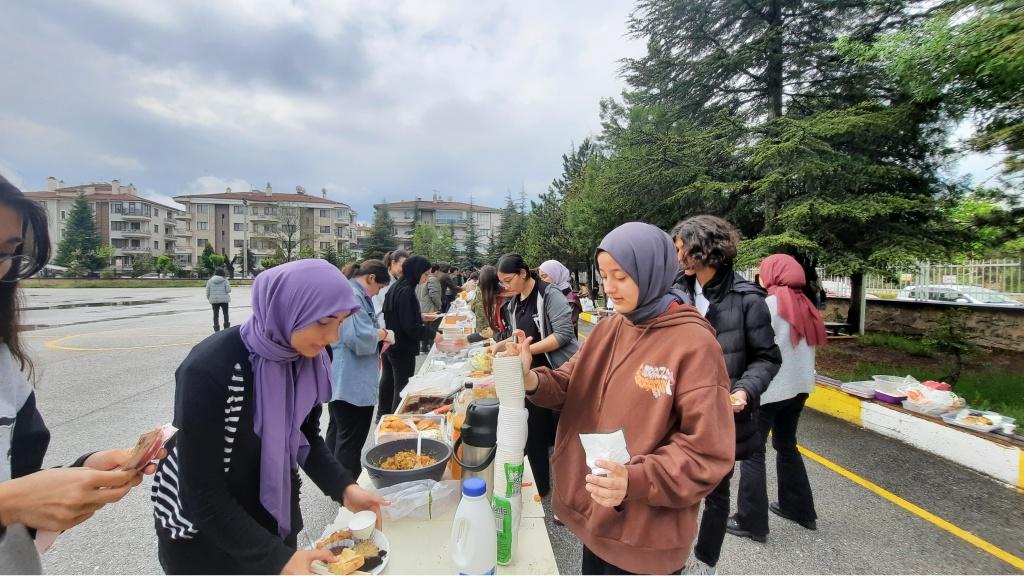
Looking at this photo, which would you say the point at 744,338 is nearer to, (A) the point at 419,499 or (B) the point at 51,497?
(A) the point at 419,499

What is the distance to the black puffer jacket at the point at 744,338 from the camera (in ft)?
7.74

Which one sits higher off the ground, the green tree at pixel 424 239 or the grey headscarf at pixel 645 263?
the green tree at pixel 424 239

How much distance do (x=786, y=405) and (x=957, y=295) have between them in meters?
9.16

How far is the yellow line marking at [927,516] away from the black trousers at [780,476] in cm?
95

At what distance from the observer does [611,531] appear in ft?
4.84

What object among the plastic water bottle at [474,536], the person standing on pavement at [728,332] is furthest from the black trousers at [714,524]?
the plastic water bottle at [474,536]

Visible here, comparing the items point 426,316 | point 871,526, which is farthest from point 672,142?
point 871,526

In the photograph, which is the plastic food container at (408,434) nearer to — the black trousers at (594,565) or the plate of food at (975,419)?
the black trousers at (594,565)

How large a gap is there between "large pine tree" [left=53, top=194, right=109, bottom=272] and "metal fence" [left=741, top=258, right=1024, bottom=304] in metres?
59.1

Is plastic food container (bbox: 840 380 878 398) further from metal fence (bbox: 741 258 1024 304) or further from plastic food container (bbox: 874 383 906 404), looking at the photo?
metal fence (bbox: 741 258 1024 304)

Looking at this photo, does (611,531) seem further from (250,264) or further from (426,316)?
(250,264)

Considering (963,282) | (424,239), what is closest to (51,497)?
(963,282)

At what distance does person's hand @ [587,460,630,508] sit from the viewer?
1182mm

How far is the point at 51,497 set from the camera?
91 cm
